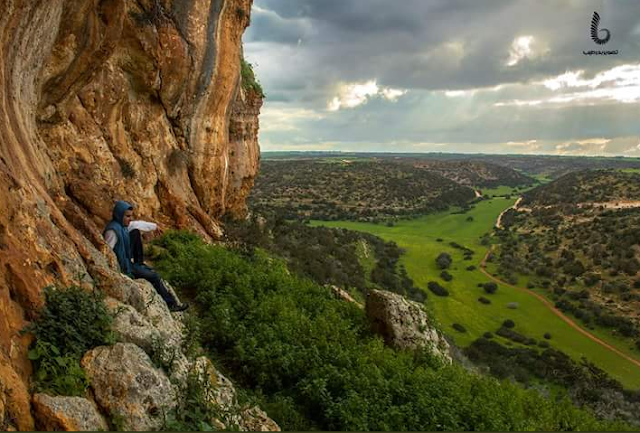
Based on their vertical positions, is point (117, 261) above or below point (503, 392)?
above

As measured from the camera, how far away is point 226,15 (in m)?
17.6

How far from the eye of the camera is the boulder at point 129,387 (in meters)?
4.62

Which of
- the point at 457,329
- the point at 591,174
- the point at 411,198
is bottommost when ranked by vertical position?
the point at 457,329

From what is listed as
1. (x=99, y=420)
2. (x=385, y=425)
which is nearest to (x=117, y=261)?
(x=99, y=420)

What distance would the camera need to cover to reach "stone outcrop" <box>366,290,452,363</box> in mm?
10398

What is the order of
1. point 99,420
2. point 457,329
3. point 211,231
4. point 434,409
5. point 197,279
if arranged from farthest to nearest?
point 457,329
point 211,231
point 197,279
point 434,409
point 99,420

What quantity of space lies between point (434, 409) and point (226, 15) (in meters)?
16.8

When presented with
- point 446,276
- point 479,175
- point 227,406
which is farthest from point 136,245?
point 479,175

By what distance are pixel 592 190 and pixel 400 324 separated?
269 feet

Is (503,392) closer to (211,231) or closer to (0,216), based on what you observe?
(0,216)

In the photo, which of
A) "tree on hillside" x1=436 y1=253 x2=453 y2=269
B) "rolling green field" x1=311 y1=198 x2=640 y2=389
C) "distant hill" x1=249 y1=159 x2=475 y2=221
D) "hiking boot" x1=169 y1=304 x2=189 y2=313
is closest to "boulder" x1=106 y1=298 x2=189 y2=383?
"hiking boot" x1=169 y1=304 x2=189 y2=313

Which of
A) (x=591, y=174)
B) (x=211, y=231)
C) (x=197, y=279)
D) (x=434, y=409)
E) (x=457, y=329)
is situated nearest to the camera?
(x=434, y=409)

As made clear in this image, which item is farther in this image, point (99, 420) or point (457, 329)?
point (457, 329)

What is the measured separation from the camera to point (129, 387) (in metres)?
4.79
